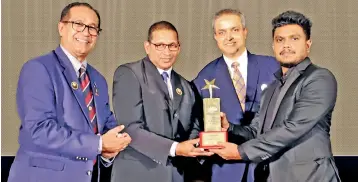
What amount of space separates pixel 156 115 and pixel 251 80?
25.3 inches

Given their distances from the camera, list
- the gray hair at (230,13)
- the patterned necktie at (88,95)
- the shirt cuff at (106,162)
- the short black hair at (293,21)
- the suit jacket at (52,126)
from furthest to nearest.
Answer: the gray hair at (230,13) → the short black hair at (293,21) → the shirt cuff at (106,162) → the patterned necktie at (88,95) → the suit jacket at (52,126)

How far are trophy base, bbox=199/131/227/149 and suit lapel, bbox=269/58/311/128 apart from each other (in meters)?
0.31

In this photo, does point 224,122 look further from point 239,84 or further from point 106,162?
point 106,162

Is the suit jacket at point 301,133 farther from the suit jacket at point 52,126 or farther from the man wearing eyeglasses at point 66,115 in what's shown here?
the suit jacket at point 52,126

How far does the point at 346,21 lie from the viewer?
4129 millimetres

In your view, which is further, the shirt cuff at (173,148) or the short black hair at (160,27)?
the short black hair at (160,27)

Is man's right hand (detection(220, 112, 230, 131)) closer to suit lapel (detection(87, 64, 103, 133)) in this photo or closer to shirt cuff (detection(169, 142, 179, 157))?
shirt cuff (detection(169, 142, 179, 157))

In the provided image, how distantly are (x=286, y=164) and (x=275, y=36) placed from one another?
80 centimetres

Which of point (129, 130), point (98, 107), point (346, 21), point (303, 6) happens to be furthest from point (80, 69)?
point (346, 21)

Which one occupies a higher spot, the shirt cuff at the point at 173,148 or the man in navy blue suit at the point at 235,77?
the man in navy blue suit at the point at 235,77

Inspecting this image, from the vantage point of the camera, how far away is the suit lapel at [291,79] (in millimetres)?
3816

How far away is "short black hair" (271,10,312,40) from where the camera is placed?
3945 mm

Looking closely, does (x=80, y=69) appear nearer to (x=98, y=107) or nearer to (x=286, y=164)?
(x=98, y=107)

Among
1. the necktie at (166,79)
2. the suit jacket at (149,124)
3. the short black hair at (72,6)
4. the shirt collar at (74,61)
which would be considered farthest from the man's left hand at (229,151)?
the short black hair at (72,6)
